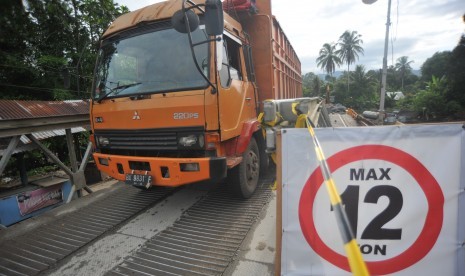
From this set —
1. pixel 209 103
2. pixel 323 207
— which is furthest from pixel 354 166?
pixel 209 103

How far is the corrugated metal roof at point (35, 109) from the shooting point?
14.2 feet

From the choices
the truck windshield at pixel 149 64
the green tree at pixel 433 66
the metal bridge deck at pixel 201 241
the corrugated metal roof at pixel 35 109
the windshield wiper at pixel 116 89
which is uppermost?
the green tree at pixel 433 66

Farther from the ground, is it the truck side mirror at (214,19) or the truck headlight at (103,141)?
the truck side mirror at (214,19)

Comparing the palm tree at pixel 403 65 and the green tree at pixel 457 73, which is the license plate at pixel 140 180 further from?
the palm tree at pixel 403 65

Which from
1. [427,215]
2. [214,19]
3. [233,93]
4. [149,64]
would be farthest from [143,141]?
[427,215]

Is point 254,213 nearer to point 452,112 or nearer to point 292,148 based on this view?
point 292,148

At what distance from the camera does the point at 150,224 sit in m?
3.45

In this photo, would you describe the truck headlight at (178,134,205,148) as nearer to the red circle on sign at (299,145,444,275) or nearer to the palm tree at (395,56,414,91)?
the red circle on sign at (299,145,444,275)

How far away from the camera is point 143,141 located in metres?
3.33

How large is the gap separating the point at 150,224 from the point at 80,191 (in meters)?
2.97

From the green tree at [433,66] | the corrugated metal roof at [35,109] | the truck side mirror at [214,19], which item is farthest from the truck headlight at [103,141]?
the green tree at [433,66]

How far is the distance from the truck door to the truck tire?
460mm

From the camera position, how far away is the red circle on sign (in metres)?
1.62

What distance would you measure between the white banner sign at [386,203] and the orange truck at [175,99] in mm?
1443
